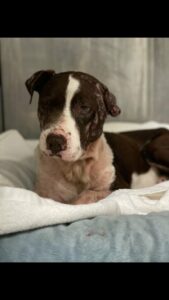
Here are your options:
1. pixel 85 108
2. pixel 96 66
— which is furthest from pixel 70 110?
pixel 96 66

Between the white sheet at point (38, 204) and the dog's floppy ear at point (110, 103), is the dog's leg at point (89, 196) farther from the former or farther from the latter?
the dog's floppy ear at point (110, 103)

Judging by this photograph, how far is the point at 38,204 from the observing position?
1626 mm

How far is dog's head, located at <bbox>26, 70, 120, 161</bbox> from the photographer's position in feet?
6.01

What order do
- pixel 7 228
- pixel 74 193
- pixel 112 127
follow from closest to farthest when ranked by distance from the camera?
pixel 7 228, pixel 74 193, pixel 112 127

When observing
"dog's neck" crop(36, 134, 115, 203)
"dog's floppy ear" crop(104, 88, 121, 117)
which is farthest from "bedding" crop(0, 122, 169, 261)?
"dog's floppy ear" crop(104, 88, 121, 117)

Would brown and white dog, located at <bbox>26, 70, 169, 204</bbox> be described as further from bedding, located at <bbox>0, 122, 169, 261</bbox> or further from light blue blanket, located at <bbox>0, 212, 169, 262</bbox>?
light blue blanket, located at <bbox>0, 212, 169, 262</bbox>

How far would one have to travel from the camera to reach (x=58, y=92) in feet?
6.26

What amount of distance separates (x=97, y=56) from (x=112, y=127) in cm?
49

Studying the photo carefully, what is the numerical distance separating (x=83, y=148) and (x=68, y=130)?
0.15 meters

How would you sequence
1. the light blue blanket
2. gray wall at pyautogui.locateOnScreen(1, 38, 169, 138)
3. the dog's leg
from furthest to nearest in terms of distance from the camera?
gray wall at pyautogui.locateOnScreen(1, 38, 169, 138), the dog's leg, the light blue blanket

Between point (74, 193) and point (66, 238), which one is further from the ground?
point (66, 238)

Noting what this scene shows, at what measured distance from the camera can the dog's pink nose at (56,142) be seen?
1804mm
